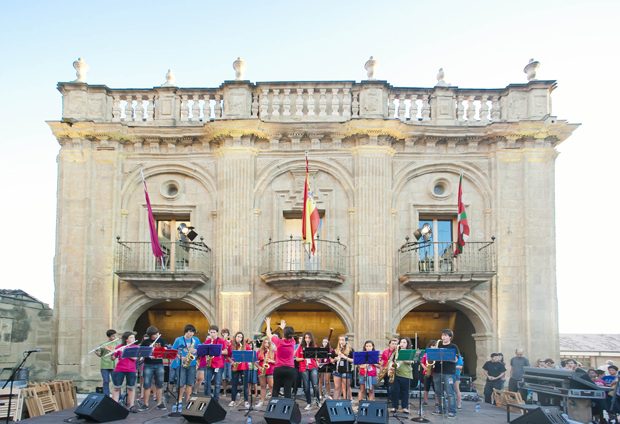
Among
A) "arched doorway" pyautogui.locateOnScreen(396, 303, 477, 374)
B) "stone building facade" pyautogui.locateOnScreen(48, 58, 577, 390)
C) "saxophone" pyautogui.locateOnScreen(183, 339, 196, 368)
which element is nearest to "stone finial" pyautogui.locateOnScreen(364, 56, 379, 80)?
"stone building facade" pyautogui.locateOnScreen(48, 58, 577, 390)

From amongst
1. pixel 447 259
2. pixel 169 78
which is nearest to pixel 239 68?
pixel 169 78

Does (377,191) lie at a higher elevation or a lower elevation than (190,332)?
higher

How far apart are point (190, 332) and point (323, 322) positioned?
349 inches

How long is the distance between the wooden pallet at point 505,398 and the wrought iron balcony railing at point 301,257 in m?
5.15

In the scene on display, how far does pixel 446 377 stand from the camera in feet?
41.5

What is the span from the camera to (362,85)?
18375 mm

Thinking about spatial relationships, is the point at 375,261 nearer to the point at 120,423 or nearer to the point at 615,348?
the point at 120,423

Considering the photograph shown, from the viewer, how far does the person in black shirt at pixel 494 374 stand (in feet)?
49.5

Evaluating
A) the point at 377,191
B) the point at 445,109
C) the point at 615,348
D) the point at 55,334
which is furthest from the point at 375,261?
the point at 615,348

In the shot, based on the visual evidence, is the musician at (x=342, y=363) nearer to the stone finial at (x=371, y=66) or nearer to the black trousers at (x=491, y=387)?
the black trousers at (x=491, y=387)

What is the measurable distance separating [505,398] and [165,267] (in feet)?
32.5

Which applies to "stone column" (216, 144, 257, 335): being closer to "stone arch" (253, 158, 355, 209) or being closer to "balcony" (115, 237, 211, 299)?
"stone arch" (253, 158, 355, 209)

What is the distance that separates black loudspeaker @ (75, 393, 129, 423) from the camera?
36.9ft

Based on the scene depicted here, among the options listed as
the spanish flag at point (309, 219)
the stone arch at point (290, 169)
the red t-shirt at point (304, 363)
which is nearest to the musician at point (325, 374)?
the red t-shirt at point (304, 363)
